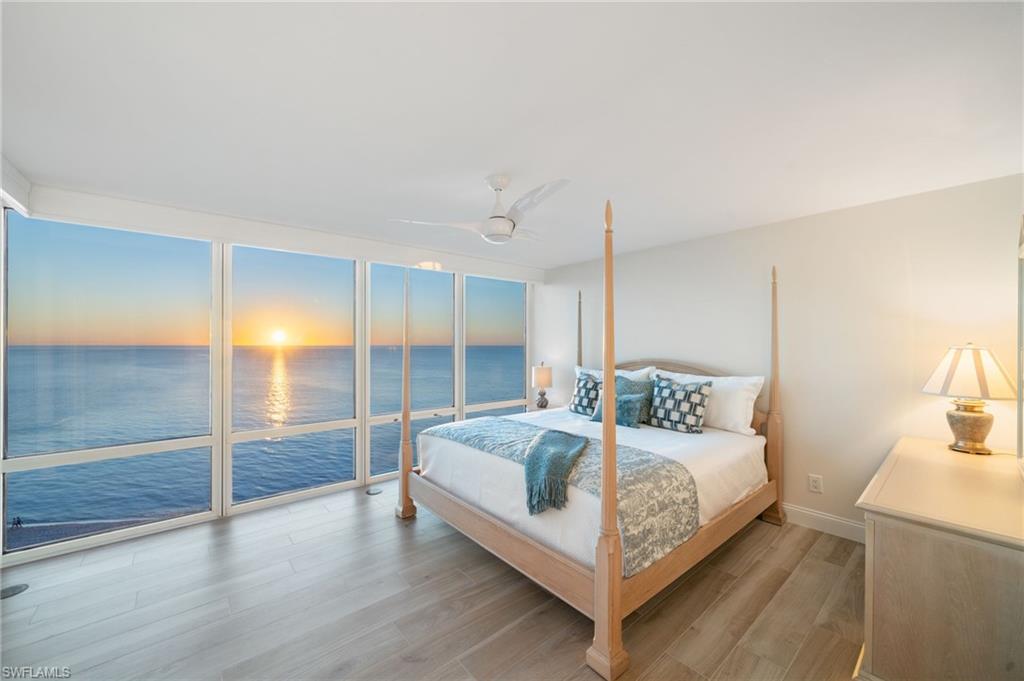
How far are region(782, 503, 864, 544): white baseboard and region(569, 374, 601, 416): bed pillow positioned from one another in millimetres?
1726

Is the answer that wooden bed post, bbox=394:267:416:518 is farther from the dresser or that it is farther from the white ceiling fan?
the dresser

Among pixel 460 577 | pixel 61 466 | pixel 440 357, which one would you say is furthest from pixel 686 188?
pixel 61 466

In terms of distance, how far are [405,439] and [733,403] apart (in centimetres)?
274

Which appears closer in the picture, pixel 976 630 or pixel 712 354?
pixel 976 630

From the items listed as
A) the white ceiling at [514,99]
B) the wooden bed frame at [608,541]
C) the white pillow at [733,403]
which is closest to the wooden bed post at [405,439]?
the wooden bed frame at [608,541]

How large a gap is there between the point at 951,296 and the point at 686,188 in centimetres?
186

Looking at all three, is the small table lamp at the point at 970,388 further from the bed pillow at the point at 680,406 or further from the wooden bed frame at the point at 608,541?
the bed pillow at the point at 680,406

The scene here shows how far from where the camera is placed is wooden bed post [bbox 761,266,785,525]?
3102 mm

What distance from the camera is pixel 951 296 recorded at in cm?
251

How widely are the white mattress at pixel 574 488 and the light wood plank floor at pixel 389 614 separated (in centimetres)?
41

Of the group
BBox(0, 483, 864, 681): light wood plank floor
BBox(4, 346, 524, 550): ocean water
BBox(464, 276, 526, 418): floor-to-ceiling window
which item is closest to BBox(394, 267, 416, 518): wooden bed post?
BBox(0, 483, 864, 681): light wood plank floor

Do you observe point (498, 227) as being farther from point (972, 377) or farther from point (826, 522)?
point (826, 522)

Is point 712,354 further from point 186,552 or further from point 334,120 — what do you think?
point 186,552

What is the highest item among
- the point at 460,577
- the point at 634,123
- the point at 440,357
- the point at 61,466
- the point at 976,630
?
the point at 634,123
